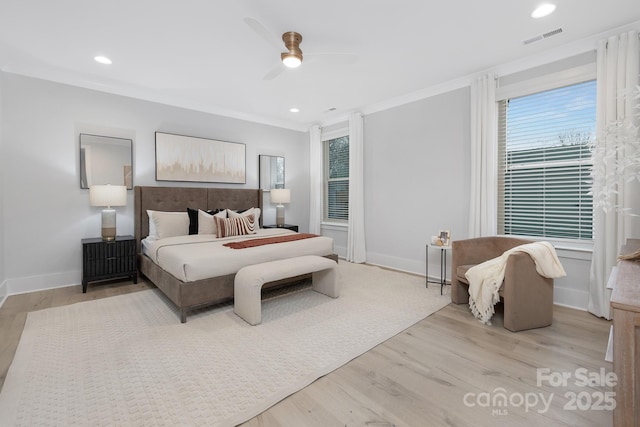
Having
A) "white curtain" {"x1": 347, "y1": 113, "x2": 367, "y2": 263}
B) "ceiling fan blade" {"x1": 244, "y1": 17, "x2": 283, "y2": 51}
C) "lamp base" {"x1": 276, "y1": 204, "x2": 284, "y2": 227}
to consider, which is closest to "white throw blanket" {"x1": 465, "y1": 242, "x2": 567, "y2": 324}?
"white curtain" {"x1": 347, "y1": 113, "x2": 367, "y2": 263}

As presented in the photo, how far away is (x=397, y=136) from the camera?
4.73 meters

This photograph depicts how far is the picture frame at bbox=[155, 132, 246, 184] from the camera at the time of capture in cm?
455

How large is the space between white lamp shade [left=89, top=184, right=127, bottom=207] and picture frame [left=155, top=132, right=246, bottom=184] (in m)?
0.78

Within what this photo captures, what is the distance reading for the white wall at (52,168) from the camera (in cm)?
348

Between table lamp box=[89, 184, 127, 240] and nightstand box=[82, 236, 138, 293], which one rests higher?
table lamp box=[89, 184, 127, 240]

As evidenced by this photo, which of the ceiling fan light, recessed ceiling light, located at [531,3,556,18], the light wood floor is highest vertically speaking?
recessed ceiling light, located at [531,3,556,18]

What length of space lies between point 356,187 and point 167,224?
3159mm

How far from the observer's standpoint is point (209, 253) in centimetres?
303

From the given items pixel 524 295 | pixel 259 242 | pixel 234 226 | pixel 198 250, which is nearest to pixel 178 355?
pixel 198 250

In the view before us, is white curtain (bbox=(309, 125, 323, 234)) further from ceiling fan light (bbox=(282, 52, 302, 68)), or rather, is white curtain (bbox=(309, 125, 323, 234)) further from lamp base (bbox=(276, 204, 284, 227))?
ceiling fan light (bbox=(282, 52, 302, 68))

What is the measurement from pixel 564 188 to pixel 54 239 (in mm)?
6330

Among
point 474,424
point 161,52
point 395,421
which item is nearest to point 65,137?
point 161,52

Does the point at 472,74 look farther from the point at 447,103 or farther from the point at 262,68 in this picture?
the point at 262,68

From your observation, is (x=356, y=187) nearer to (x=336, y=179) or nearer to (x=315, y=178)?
(x=336, y=179)
